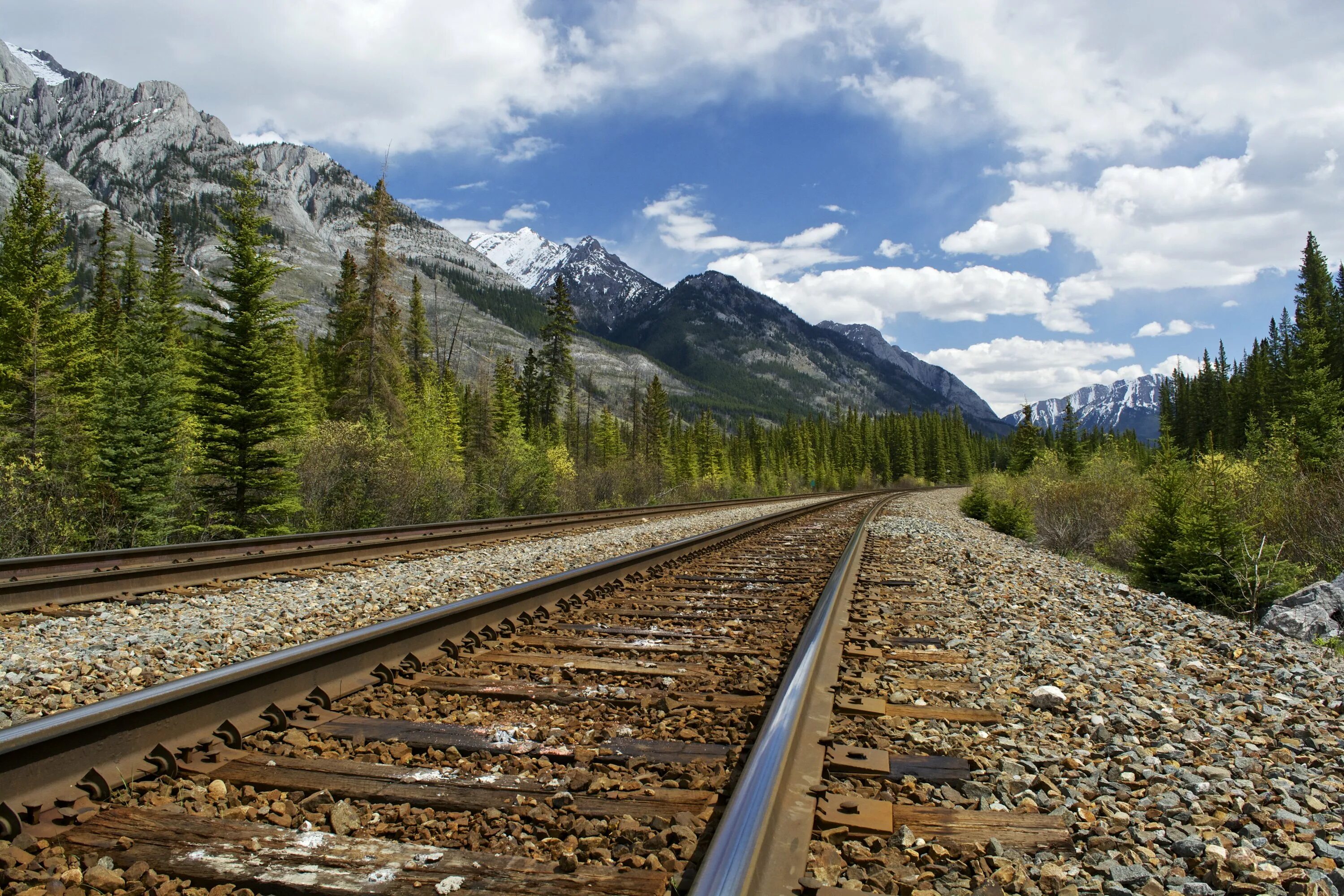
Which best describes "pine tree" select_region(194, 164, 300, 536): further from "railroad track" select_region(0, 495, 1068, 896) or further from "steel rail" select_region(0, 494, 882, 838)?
"railroad track" select_region(0, 495, 1068, 896)

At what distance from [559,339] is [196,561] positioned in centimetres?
3705

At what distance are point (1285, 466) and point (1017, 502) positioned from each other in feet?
22.7

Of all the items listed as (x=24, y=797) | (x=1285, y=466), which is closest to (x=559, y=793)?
(x=24, y=797)

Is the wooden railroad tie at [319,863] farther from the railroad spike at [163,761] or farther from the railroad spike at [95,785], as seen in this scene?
the railroad spike at [163,761]

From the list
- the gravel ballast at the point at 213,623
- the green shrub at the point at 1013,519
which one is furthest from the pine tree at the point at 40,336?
the green shrub at the point at 1013,519

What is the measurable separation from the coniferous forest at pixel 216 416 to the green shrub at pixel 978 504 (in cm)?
1705

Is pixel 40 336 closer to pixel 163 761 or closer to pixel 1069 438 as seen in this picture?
pixel 163 761

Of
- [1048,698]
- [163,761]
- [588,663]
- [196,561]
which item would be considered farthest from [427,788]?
[196,561]

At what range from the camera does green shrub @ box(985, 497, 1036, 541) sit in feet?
65.2

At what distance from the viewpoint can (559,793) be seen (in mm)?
2221

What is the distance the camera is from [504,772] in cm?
244

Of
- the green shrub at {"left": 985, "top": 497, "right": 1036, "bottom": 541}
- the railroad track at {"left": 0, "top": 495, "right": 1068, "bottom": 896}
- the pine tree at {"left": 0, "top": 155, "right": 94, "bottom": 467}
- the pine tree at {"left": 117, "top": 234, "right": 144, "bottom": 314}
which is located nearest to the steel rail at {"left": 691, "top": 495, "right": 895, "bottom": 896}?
the railroad track at {"left": 0, "top": 495, "right": 1068, "bottom": 896}

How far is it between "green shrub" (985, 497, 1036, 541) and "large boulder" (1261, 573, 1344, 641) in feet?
39.0

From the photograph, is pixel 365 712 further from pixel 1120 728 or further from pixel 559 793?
pixel 1120 728
